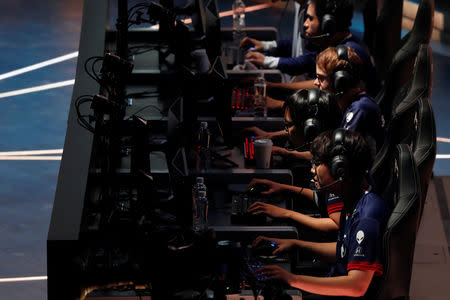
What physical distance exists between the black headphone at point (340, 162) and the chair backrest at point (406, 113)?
87cm

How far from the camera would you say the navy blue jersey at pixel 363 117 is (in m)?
3.95

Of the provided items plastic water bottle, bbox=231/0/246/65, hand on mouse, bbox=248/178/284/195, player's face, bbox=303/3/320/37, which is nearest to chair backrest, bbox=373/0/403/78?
player's face, bbox=303/3/320/37

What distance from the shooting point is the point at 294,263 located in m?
3.37

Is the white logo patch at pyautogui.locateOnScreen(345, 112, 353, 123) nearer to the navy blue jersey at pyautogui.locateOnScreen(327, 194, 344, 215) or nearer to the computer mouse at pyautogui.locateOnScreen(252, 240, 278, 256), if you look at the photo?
the navy blue jersey at pyautogui.locateOnScreen(327, 194, 344, 215)

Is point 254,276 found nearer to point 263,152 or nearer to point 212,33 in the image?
point 263,152

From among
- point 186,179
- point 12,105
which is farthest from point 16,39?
point 186,179

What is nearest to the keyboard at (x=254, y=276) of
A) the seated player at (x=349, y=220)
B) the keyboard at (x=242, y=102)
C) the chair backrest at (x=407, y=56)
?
the seated player at (x=349, y=220)

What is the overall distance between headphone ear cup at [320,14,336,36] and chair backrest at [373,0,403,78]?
2.75 feet

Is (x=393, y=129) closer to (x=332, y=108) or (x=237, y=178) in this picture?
(x=332, y=108)

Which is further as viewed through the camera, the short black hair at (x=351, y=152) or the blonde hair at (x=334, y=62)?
the blonde hair at (x=334, y=62)

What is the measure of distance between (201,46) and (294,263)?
2.33 metres

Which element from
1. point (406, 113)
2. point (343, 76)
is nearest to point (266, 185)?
point (343, 76)

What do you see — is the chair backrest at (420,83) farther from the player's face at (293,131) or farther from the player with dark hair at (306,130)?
the player's face at (293,131)

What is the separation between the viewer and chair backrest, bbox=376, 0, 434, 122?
4.52 meters
